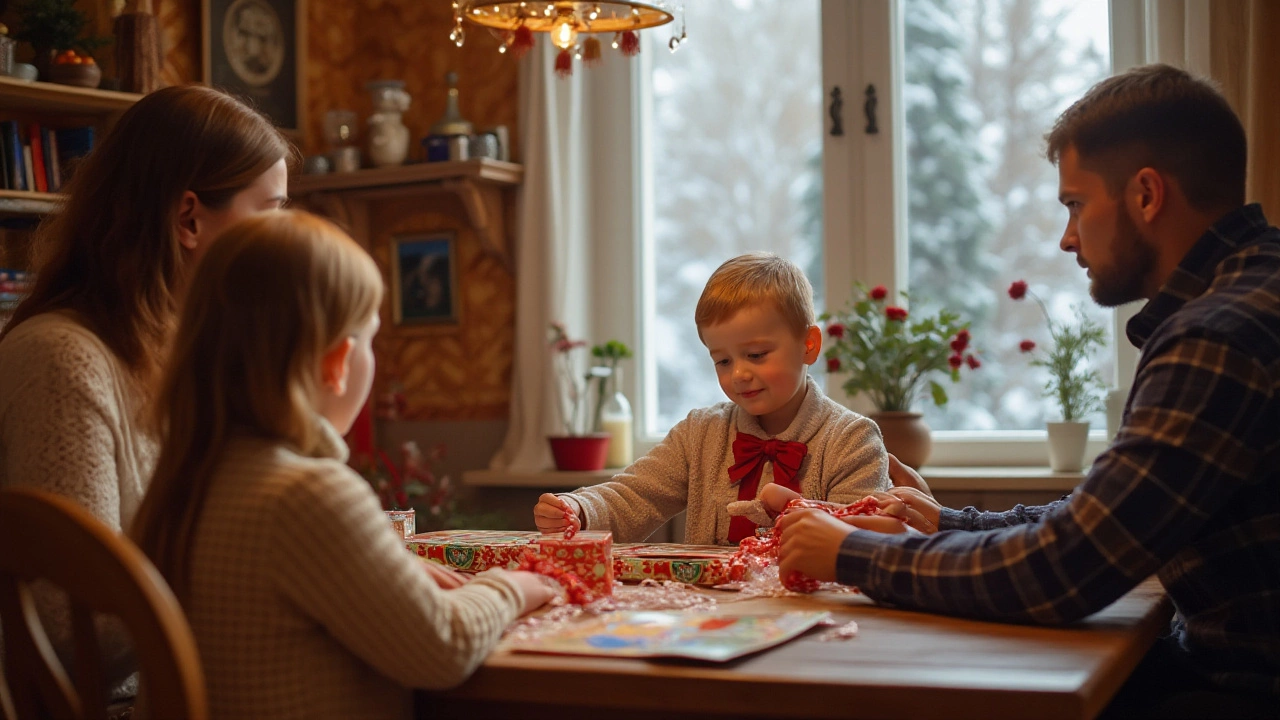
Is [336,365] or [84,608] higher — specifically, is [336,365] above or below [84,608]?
above

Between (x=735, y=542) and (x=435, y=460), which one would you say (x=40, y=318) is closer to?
(x=735, y=542)

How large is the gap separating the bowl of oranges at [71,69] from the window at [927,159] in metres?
1.82

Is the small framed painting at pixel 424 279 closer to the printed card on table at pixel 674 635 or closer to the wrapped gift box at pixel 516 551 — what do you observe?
the wrapped gift box at pixel 516 551

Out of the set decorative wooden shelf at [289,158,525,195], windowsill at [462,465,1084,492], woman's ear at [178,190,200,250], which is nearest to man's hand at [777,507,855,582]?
woman's ear at [178,190,200,250]

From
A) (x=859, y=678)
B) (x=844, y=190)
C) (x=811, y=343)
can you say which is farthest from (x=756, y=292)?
(x=844, y=190)

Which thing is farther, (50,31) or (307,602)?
(50,31)

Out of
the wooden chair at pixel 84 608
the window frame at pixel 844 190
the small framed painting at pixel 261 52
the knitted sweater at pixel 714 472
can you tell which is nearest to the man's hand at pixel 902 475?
the knitted sweater at pixel 714 472

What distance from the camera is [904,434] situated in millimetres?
3219

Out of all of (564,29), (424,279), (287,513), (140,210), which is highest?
(564,29)

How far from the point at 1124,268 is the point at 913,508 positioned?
0.46m

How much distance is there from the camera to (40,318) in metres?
1.63

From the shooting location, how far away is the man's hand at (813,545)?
146 cm

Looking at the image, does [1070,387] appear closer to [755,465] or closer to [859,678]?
[755,465]

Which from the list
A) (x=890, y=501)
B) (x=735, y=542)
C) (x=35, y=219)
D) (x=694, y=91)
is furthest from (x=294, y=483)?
(x=694, y=91)
